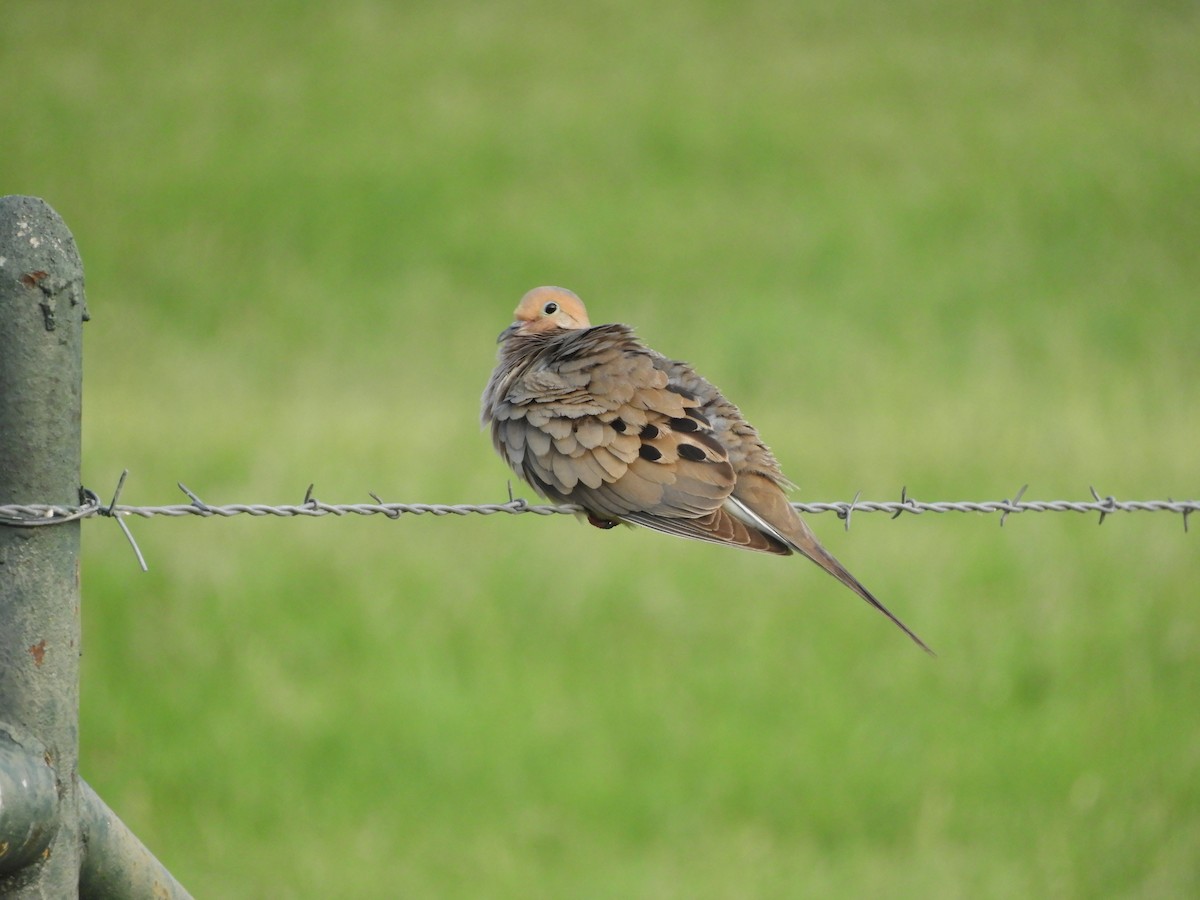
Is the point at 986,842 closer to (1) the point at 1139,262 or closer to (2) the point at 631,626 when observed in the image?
(2) the point at 631,626

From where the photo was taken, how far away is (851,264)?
17875mm

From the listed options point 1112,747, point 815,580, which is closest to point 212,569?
point 815,580

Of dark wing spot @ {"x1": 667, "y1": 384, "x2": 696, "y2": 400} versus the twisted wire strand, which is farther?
dark wing spot @ {"x1": 667, "y1": 384, "x2": 696, "y2": 400}

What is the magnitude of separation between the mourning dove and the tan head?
0.63 metres

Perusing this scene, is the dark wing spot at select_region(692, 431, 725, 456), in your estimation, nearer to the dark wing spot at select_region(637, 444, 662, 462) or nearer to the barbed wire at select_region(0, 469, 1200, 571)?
the dark wing spot at select_region(637, 444, 662, 462)

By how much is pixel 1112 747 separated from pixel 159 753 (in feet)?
19.2

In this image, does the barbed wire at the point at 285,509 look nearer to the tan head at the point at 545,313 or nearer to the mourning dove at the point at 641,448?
the mourning dove at the point at 641,448

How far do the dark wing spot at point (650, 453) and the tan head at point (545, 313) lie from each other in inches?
50.2

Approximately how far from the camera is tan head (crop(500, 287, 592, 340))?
575 cm

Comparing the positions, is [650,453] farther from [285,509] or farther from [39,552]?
[39,552]

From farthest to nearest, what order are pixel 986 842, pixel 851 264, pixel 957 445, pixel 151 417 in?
pixel 851 264
pixel 151 417
pixel 957 445
pixel 986 842

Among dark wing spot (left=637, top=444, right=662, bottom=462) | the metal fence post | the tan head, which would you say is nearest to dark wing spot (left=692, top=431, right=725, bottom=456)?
dark wing spot (left=637, top=444, right=662, bottom=462)

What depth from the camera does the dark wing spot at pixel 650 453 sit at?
459 cm

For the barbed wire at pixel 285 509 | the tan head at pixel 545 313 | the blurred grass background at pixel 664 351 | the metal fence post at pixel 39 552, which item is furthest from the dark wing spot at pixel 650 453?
the blurred grass background at pixel 664 351
